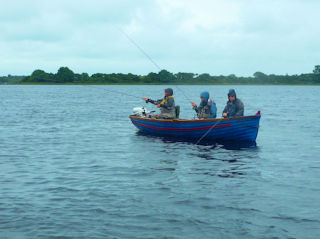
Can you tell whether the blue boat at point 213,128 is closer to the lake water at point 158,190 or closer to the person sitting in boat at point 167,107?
the person sitting in boat at point 167,107

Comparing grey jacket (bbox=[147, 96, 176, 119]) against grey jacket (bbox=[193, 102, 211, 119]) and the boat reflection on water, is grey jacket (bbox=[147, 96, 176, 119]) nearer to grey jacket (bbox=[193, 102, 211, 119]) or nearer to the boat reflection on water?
the boat reflection on water

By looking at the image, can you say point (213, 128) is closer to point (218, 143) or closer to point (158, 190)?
point (218, 143)

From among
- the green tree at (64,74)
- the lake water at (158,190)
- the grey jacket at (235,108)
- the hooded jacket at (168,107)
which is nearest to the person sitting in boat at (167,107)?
the hooded jacket at (168,107)

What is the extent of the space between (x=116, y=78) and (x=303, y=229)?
6811 inches

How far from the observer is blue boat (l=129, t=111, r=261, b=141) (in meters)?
17.4

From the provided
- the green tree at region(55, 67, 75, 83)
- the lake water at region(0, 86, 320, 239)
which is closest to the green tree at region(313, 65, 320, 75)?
the green tree at region(55, 67, 75, 83)

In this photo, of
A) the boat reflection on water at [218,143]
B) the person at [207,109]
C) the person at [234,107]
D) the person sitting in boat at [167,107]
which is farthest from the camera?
the person sitting in boat at [167,107]

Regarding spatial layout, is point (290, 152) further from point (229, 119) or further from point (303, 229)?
point (303, 229)

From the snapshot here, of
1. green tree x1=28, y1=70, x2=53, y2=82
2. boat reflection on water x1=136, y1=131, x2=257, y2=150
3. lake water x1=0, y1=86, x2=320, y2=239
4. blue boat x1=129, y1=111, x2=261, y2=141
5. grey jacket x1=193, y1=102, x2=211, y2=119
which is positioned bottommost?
lake water x1=0, y1=86, x2=320, y2=239

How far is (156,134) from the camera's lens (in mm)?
20750

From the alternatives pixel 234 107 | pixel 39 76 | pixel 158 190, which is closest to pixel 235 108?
pixel 234 107

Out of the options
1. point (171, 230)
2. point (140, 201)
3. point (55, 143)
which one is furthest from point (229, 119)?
point (171, 230)

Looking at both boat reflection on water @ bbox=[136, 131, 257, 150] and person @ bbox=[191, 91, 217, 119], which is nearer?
boat reflection on water @ bbox=[136, 131, 257, 150]

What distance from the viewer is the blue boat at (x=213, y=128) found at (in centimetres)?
1742
